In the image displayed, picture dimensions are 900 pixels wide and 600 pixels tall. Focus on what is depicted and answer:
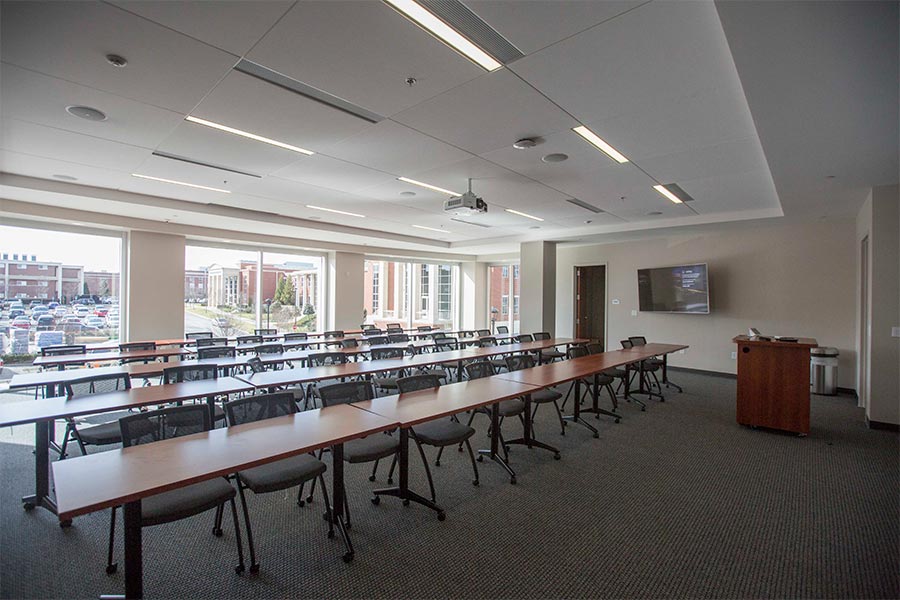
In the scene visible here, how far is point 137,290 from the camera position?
7.98 m

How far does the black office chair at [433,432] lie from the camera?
3.29 meters

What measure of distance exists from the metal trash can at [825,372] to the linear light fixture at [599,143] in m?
5.62

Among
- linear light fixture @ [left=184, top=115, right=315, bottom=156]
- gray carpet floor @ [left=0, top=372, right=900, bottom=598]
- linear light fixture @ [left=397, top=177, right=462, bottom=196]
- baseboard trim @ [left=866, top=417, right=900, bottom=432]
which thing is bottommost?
gray carpet floor @ [left=0, top=372, right=900, bottom=598]

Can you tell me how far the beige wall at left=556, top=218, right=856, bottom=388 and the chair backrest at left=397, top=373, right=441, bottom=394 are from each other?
7.32 meters

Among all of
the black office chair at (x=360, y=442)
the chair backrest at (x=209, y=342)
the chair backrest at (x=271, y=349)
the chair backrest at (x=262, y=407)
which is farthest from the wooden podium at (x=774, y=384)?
the chair backrest at (x=209, y=342)

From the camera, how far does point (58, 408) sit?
315 cm

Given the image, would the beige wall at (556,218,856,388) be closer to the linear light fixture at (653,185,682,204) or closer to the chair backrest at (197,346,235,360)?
the linear light fixture at (653,185,682,204)


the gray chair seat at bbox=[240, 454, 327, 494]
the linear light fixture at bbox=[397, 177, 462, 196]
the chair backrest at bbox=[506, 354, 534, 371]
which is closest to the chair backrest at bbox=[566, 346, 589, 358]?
the chair backrest at bbox=[506, 354, 534, 371]

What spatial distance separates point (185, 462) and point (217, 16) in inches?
96.9

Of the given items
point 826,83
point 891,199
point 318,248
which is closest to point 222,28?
point 826,83

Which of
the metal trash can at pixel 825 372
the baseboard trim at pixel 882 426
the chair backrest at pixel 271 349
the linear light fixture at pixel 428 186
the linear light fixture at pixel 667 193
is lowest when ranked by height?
the baseboard trim at pixel 882 426

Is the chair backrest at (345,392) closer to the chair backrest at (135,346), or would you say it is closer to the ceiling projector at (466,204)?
the ceiling projector at (466,204)

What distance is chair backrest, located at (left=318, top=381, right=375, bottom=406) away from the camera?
3533 mm

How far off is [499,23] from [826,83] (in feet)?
7.31
